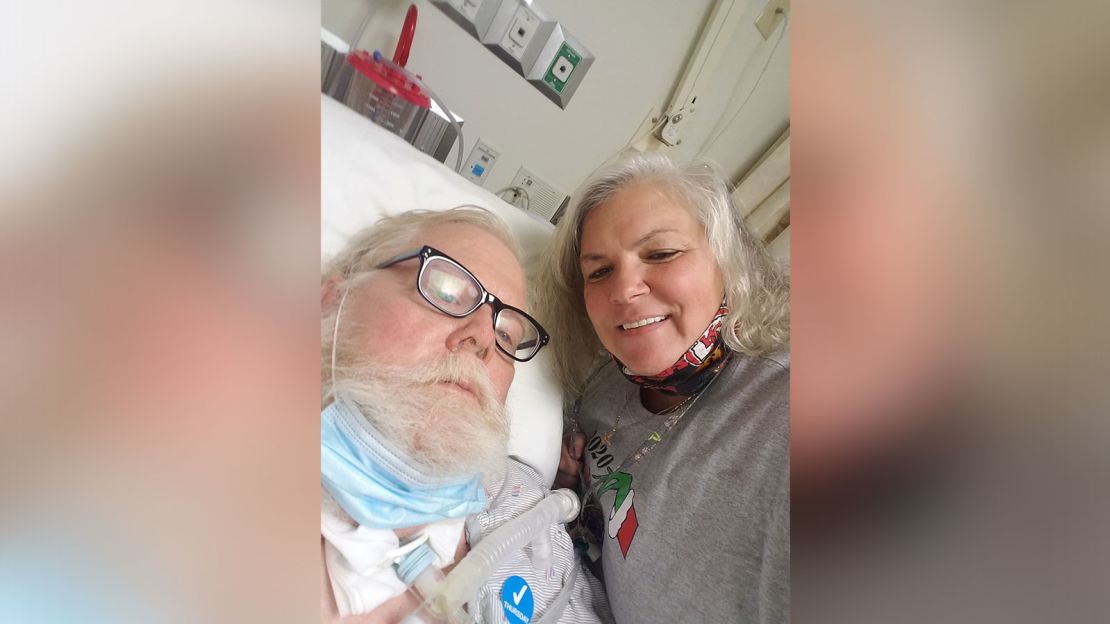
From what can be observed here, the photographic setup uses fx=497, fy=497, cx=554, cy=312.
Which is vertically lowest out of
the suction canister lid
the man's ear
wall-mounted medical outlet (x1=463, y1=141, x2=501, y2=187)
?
the man's ear

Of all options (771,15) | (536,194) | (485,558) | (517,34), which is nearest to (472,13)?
(517,34)

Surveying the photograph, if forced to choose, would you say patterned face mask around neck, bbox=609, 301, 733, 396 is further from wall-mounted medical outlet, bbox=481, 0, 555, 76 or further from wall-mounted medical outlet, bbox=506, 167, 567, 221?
wall-mounted medical outlet, bbox=481, 0, 555, 76

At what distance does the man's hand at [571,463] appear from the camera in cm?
53

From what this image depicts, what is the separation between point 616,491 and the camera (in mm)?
520

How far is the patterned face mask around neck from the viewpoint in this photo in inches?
19.7

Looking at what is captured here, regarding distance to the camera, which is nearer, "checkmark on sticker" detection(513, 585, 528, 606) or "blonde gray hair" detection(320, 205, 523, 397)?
"blonde gray hair" detection(320, 205, 523, 397)

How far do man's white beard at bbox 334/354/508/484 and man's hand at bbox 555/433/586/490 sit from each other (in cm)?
10

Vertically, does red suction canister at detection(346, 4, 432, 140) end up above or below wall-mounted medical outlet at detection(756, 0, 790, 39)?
below
